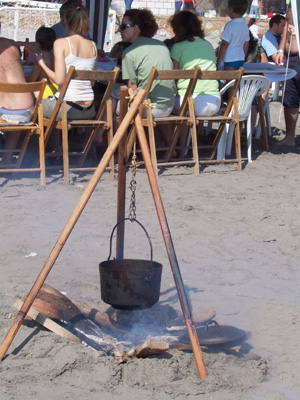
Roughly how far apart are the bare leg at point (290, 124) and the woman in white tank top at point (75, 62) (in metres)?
3.10

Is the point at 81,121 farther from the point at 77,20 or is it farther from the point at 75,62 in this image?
A: the point at 77,20

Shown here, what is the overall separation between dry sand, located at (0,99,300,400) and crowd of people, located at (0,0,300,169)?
73cm

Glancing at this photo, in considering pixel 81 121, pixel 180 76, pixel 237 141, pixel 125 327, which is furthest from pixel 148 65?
pixel 125 327

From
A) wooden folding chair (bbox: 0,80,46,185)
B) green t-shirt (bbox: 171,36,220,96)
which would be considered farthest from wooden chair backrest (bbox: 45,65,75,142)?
green t-shirt (bbox: 171,36,220,96)

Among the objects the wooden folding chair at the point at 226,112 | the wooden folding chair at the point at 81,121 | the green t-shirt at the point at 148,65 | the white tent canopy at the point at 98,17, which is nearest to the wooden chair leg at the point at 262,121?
the wooden folding chair at the point at 226,112

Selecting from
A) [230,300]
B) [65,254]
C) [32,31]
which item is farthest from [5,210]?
[32,31]

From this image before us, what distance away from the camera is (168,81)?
675cm

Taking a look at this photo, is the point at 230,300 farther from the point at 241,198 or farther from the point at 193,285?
the point at 241,198

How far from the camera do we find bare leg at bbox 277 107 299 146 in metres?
8.49

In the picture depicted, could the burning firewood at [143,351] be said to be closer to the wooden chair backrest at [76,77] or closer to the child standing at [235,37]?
the wooden chair backrest at [76,77]

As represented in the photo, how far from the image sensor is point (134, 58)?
6.63 m

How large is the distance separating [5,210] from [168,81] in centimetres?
241

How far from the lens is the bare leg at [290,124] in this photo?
849cm

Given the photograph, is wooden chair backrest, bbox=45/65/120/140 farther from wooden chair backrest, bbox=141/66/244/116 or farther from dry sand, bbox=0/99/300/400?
dry sand, bbox=0/99/300/400
